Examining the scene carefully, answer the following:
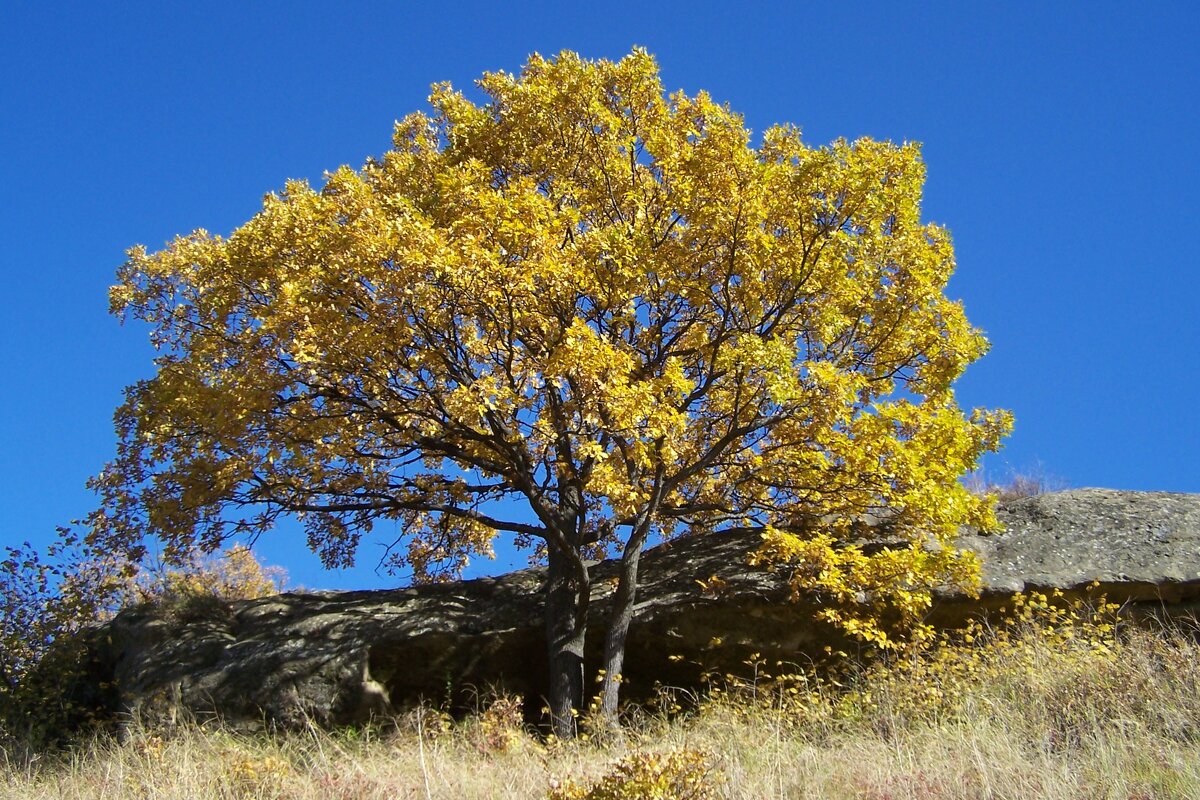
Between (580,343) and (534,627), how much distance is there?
18.6 ft

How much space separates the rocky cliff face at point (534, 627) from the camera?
14062 millimetres

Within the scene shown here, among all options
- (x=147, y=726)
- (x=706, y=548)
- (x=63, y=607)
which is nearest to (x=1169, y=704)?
(x=706, y=548)

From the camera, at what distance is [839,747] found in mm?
10430

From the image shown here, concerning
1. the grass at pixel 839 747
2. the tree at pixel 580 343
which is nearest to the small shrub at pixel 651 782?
the grass at pixel 839 747

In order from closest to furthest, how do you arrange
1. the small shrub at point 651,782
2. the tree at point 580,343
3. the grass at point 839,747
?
the small shrub at point 651,782
the grass at point 839,747
the tree at point 580,343

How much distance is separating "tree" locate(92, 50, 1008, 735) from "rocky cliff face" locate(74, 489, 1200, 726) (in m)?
1.03

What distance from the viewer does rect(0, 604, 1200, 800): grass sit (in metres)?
8.22

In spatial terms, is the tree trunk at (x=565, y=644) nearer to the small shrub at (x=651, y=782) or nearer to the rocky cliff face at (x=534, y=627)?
the rocky cliff face at (x=534, y=627)

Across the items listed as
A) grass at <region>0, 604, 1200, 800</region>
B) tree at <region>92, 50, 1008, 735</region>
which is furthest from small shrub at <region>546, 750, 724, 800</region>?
tree at <region>92, 50, 1008, 735</region>

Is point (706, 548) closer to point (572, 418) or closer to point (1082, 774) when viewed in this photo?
point (572, 418)

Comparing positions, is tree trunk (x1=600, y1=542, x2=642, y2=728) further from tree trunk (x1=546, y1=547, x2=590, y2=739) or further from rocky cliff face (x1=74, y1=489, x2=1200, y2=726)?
rocky cliff face (x1=74, y1=489, x2=1200, y2=726)

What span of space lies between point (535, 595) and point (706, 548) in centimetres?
287

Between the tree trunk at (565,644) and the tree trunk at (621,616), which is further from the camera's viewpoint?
the tree trunk at (621,616)

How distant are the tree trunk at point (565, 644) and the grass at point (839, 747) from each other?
0.53 meters
